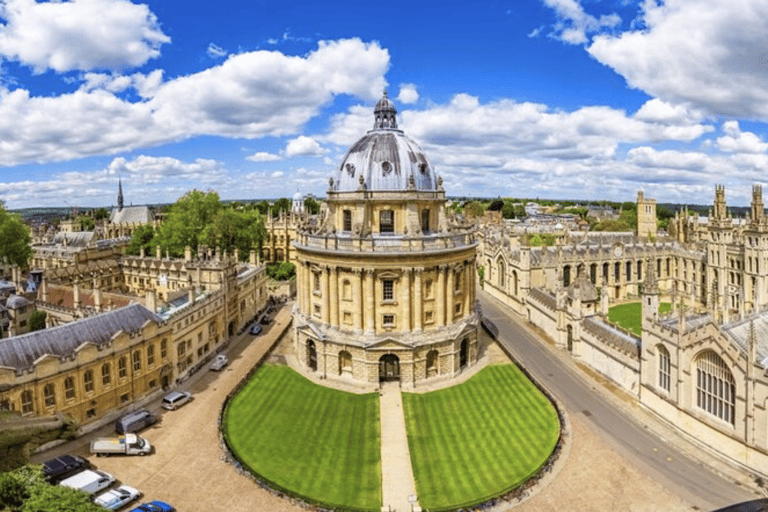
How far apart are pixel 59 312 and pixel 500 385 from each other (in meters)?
39.8

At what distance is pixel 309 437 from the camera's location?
33156mm

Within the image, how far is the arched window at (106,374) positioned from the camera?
34562mm

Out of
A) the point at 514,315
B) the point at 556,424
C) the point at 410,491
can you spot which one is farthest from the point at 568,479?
the point at 514,315

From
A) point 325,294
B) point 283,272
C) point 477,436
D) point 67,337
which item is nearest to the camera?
point 477,436

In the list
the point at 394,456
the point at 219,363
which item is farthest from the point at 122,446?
the point at 394,456

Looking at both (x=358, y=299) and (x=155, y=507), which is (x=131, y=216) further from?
(x=155, y=507)

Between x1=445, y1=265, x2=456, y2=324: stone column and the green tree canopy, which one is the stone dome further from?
the green tree canopy

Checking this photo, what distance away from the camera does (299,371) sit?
147ft

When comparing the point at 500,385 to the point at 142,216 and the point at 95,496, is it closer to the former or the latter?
the point at 95,496

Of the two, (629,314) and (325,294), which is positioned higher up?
(325,294)

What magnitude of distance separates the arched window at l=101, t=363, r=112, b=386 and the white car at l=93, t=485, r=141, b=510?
10.5 meters

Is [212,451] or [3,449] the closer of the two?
[3,449]

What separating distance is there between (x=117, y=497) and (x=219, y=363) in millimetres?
20475

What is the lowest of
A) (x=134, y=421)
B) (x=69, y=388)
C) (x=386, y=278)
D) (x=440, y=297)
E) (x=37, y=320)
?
(x=134, y=421)
